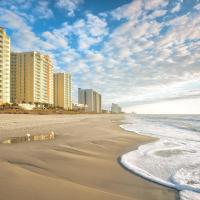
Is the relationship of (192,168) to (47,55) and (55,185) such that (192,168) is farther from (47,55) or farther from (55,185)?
(47,55)

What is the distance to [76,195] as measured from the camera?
10.7ft

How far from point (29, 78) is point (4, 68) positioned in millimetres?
24834

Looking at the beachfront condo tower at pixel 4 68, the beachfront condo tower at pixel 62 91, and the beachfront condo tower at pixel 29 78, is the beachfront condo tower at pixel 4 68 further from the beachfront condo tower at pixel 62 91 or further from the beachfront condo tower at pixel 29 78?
the beachfront condo tower at pixel 62 91

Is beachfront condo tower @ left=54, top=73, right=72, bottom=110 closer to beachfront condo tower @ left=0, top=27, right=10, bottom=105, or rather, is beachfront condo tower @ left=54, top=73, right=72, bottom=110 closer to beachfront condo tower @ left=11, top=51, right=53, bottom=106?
beachfront condo tower @ left=11, top=51, right=53, bottom=106

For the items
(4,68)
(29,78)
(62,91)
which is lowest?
(62,91)

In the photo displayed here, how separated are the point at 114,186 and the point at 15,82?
105 meters

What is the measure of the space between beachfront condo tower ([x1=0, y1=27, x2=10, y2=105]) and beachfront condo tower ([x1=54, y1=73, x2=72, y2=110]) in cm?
6102

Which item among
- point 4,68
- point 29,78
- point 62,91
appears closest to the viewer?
point 4,68

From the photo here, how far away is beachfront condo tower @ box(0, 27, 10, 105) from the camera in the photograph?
70562 millimetres

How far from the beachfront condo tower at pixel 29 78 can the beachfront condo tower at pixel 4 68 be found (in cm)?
2194

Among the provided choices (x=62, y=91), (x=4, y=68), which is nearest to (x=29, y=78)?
(x=4, y=68)

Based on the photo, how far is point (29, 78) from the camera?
98000 millimetres

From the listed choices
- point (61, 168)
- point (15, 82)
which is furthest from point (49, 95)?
point (61, 168)

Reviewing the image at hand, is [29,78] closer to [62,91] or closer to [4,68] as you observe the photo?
[4,68]
